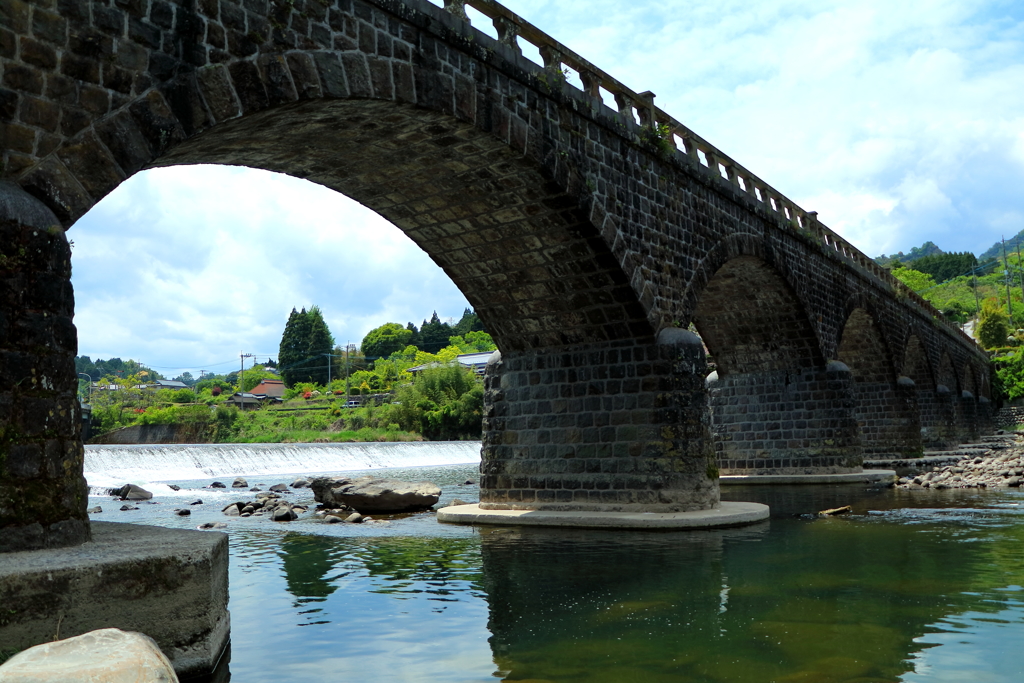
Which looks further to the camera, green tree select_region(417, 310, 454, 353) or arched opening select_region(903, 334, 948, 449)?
green tree select_region(417, 310, 454, 353)

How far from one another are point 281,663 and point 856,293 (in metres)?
22.5

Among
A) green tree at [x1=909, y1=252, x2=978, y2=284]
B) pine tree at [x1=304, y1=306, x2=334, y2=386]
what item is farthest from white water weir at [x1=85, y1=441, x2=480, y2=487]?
green tree at [x1=909, y1=252, x2=978, y2=284]

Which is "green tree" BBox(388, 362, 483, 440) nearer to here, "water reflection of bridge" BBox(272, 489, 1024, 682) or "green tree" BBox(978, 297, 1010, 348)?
"water reflection of bridge" BBox(272, 489, 1024, 682)

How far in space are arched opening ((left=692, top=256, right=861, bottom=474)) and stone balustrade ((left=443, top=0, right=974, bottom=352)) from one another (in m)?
2.27

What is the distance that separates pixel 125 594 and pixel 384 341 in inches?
4236

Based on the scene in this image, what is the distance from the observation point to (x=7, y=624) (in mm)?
4223

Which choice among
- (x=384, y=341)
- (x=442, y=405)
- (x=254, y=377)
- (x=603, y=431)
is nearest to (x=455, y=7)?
(x=603, y=431)

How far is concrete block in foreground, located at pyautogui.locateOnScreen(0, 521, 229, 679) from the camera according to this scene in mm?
4301

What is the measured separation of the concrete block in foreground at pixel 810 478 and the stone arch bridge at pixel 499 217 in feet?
1.71

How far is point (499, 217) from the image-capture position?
12.6m

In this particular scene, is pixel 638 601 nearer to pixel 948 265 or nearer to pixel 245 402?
pixel 245 402

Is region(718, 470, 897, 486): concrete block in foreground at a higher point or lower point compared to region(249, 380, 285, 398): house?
lower

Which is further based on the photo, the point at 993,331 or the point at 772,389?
the point at 993,331

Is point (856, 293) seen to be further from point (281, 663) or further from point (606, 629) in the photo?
point (281, 663)
